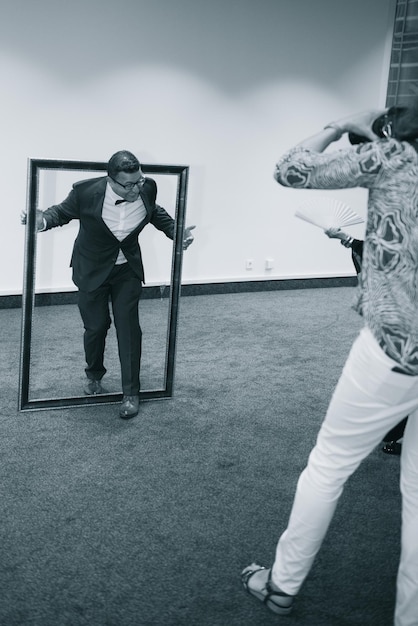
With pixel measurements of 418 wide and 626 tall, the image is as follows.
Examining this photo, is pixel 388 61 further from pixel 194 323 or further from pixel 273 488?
pixel 273 488

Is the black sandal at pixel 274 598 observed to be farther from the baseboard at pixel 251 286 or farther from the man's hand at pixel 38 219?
the baseboard at pixel 251 286

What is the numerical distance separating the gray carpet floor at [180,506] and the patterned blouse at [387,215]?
0.90 meters

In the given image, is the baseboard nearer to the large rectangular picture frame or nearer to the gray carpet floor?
the gray carpet floor

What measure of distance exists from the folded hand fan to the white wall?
5.52 ft

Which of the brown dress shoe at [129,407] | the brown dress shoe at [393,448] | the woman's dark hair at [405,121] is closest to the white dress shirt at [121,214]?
the brown dress shoe at [129,407]

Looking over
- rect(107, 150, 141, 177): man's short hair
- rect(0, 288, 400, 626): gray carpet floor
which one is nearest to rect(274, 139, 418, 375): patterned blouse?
rect(0, 288, 400, 626): gray carpet floor

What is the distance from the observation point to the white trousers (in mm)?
1483

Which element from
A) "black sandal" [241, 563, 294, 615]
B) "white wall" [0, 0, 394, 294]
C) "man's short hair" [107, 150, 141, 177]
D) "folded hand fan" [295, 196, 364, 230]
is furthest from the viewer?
"white wall" [0, 0, 394, 294]

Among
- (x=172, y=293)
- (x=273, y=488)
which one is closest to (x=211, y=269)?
(x=172, y=293)

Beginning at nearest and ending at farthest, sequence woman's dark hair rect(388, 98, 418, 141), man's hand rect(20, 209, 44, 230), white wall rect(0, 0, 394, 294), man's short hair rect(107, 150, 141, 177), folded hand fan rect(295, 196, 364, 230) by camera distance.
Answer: woman's dark hair rect(388, 98, 418, 141) → man's short hair rect(107, 150, 141, 177) → man's hand rect(20, 209, 44, 230) → folded hand fan rect(295, 196, 364, 230) → white wall rect(0, 0, 394, 294)

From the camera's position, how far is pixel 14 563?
79.6 inches

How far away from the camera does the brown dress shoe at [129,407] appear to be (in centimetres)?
315

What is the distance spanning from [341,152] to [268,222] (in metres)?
4.64

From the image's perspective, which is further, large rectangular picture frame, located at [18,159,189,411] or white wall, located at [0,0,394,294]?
white wall, located at [0,0,394,294]
